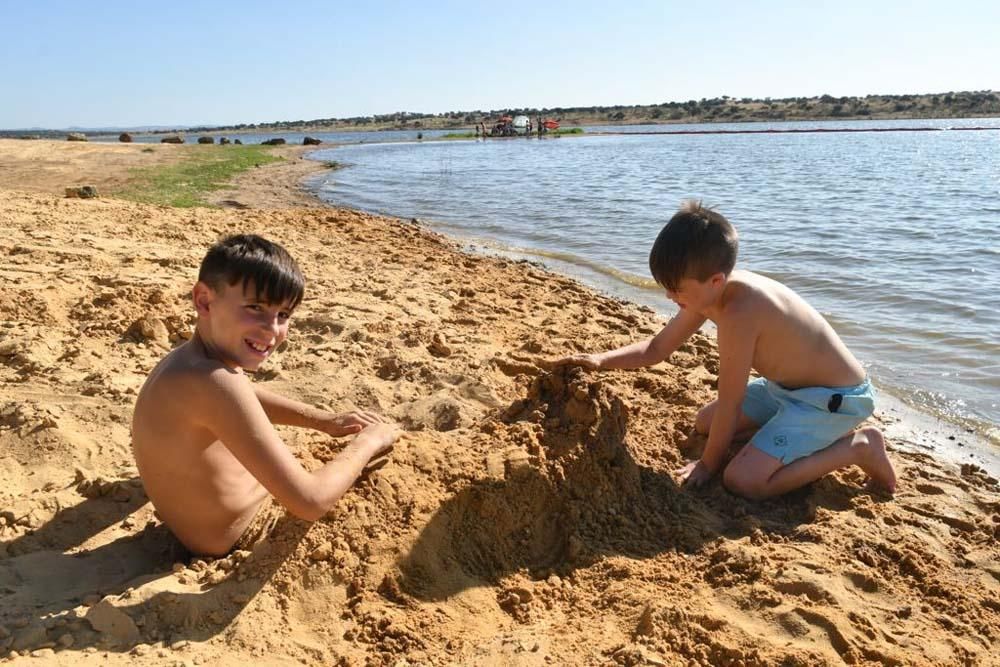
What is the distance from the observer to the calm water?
17.7ft

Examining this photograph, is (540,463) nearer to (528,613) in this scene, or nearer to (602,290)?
(528,613)

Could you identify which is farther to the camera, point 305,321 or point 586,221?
point 586,221

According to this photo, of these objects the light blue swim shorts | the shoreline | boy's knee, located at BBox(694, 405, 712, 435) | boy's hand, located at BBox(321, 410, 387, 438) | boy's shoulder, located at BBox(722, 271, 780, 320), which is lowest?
the shoreline

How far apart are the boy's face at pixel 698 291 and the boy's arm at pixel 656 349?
27cm

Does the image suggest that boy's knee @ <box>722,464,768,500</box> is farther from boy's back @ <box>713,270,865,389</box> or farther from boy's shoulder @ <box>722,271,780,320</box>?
boy's shoulder @ <box>722,271,780,320</box>

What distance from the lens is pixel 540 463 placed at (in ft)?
9.35

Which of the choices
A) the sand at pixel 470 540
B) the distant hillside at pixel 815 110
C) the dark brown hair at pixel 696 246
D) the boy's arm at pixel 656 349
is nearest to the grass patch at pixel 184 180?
the sand at pixel 470 540

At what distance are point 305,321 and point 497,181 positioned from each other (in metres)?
14.1

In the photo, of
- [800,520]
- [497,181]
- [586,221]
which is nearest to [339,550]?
[800,520]

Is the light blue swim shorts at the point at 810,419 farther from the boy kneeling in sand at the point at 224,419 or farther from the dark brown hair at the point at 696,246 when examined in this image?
the boy kneeling in sand at the point at 224,419

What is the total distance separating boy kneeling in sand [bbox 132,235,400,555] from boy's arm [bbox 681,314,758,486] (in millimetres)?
1605

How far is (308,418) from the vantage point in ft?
9.37

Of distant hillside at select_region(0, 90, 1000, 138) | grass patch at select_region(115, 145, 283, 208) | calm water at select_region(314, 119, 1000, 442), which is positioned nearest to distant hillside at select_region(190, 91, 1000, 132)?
distant hillside at select_region(0, 90, 1000, 138)

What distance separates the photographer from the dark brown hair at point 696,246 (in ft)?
9.67
